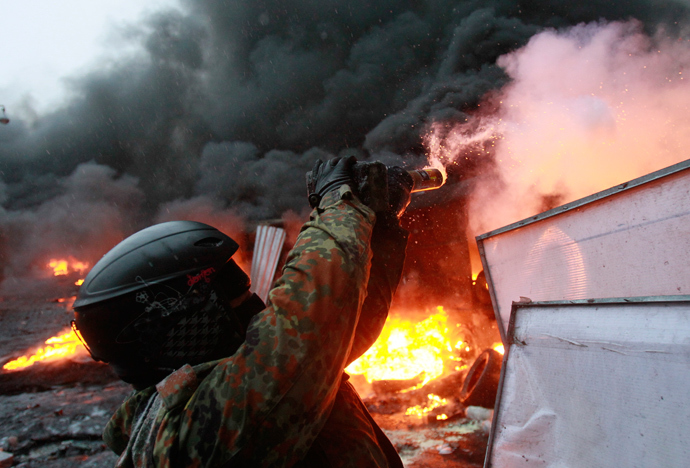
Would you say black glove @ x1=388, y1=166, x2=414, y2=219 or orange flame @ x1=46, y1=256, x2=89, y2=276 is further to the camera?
Result: orange flame @ x1=46, y1=256, x2=89, y2=276

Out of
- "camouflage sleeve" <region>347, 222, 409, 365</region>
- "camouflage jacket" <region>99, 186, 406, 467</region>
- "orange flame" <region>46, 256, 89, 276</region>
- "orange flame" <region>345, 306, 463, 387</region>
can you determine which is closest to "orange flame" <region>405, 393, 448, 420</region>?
"orange flame" <region>345, 306, 463, 387</region>

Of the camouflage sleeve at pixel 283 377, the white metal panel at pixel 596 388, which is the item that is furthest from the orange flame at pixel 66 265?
the white metal panel at pixel 596 388

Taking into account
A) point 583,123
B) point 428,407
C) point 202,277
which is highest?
point 583,123

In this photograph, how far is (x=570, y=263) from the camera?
6.34 ft

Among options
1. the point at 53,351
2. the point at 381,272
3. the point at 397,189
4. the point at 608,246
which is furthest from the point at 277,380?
the point at 53,351

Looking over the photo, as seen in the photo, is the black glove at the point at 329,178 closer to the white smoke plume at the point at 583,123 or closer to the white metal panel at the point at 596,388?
the white metal panel at the point at 596,388

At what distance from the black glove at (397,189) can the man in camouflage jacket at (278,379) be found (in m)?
0.47

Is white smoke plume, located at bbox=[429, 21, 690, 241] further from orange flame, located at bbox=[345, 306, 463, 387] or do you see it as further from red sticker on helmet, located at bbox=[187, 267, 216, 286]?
red sticker on helmet, located at bbox=[187, 267, 216, 286]

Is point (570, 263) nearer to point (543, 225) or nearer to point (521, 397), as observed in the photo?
point (543, 225)

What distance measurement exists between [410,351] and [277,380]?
6067 millimetres

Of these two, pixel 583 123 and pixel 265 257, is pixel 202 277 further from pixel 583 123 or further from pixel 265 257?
pixel 265 257

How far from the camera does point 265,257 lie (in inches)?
328

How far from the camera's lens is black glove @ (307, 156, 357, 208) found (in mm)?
1222

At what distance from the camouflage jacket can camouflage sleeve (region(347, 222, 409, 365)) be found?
41cm
